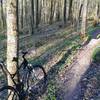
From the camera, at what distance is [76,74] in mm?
11406

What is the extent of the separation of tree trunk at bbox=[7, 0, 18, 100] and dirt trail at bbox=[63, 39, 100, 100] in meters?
1.89

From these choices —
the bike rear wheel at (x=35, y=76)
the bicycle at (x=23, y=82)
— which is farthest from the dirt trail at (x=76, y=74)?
the bicycle at (x=23, y=82)

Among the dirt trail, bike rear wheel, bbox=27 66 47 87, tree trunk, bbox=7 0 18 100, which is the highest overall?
tree trunk, bbox=7 0 18 100

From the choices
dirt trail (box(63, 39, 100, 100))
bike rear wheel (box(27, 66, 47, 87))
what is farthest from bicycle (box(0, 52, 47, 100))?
dirt trail (box(63, 39, 100, 100))

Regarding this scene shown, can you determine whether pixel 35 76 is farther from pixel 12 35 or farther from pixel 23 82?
pixel 12 35

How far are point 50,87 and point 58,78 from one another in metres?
1.18

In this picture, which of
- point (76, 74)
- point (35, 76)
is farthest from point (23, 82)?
point (76, 74)

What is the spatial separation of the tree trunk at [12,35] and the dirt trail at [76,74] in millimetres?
1892

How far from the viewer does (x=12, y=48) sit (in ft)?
27.6

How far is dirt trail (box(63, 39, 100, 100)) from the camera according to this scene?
937 cm

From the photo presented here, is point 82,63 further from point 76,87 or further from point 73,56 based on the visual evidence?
point 76,87

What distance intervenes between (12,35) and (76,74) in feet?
12.9

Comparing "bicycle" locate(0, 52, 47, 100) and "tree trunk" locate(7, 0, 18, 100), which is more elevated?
"tree trunk" locate(7, 0, 18, 100)

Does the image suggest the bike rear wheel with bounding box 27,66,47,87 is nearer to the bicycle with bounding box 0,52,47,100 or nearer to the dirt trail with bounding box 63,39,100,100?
the bicycle with bounding box 0,52,47,100
